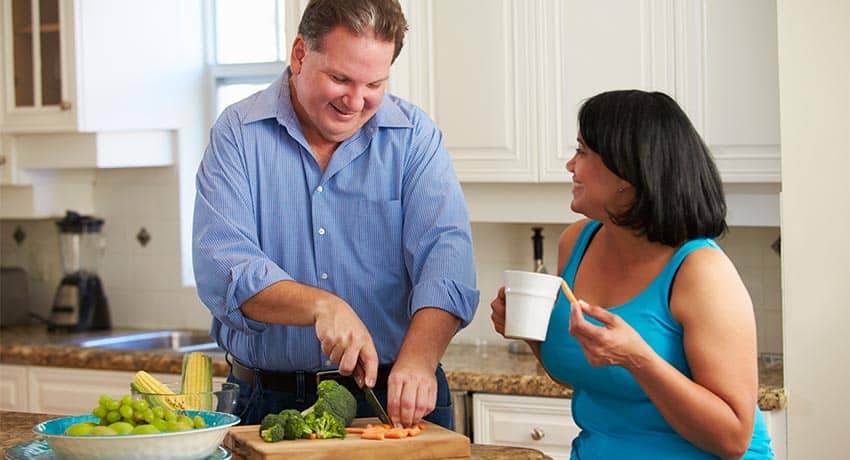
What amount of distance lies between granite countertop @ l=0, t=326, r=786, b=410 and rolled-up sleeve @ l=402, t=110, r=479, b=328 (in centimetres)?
81

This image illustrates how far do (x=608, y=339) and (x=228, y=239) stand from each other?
0.79 meters

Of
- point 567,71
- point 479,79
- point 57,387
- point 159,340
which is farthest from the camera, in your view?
point 159,340

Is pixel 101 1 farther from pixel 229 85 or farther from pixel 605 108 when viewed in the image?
pixel 605 108

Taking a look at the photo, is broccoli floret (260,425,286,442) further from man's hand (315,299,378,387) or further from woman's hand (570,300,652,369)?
woman's hand (570,300,652,369)

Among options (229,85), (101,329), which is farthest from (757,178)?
(101,329)

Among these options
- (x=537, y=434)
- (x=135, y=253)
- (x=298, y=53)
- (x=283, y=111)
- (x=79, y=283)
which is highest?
(x=298, y=53)

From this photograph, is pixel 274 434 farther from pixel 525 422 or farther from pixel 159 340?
pixel 159 340

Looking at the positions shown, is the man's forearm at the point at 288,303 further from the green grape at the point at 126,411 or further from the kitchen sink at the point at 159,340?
the kitchen sink at the point at 159,340

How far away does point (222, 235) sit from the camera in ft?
7.30

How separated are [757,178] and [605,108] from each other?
1.51 metres

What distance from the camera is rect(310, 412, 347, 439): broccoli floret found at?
192 centimetres

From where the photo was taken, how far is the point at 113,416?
5.88 ft

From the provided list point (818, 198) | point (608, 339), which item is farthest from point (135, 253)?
point (608, 339)

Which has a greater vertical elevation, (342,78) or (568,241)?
(342,78)
